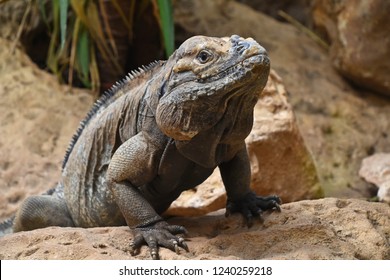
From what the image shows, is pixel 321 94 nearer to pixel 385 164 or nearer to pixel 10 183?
pixel 385 164

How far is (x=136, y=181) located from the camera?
4.34 m

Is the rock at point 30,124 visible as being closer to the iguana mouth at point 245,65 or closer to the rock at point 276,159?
the rock at point 276,159

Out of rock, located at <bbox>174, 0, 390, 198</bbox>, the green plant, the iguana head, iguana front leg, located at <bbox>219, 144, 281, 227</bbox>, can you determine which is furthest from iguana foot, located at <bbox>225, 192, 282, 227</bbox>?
the green plant

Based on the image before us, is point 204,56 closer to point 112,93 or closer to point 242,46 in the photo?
point 242,46

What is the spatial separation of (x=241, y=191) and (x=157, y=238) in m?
0.87

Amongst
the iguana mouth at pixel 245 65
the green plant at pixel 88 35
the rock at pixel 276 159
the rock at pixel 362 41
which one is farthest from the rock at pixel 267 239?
the rock at pixel 362 41

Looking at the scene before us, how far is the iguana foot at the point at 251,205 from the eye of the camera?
4504mm

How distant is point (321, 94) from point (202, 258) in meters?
4.91

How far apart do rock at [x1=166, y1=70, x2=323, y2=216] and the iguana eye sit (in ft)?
6.77

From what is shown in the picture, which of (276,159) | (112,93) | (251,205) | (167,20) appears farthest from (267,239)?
(167,20)

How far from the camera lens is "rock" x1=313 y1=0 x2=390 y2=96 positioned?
776cm

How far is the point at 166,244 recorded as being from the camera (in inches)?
156

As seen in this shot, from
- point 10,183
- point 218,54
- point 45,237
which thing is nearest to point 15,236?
point 45,237

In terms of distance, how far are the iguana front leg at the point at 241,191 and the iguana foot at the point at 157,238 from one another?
1.97ft
